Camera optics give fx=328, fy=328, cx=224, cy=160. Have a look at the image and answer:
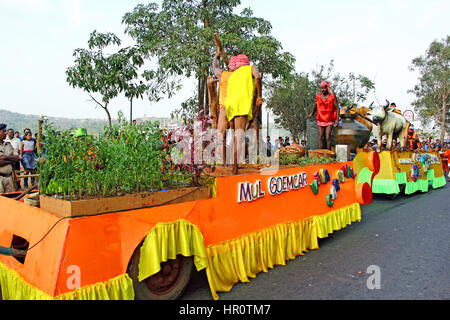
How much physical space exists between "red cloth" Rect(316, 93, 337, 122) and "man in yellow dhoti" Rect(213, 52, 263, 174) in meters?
2.88

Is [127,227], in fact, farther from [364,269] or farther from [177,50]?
[177,50]

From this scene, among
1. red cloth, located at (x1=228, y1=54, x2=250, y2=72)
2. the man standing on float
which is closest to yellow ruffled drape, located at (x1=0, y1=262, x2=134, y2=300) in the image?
red cloth, located at (x1=228, y1=54, x2=250, y2=72)

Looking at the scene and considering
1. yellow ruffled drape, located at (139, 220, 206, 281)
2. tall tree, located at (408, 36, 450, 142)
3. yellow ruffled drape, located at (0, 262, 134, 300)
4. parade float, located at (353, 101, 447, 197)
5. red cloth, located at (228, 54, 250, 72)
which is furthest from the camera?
tall tree, located at (408, 36, 450, 142)

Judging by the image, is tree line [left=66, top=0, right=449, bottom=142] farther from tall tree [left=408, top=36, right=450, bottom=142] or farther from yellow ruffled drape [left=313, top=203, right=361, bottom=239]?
tall tree [left=408, top=36, right=450, bottom=142]

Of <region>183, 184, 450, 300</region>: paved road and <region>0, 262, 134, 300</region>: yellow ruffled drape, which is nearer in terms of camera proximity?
<region>0, 262, 134, 300</region>: yellow ruffled drape

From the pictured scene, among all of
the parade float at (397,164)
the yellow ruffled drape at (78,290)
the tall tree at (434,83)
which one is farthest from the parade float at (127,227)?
the tall tree at (434,83)

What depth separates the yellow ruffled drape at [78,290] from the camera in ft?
7.43

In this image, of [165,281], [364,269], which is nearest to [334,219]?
[364,269]

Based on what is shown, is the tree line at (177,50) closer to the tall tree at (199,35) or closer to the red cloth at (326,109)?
the tall tree at (199,35)

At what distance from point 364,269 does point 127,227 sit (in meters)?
3.02

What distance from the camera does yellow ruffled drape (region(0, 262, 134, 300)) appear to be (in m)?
2.27

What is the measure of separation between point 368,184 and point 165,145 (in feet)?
14.6

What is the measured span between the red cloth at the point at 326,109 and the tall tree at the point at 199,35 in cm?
530

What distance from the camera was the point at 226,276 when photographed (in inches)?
136
